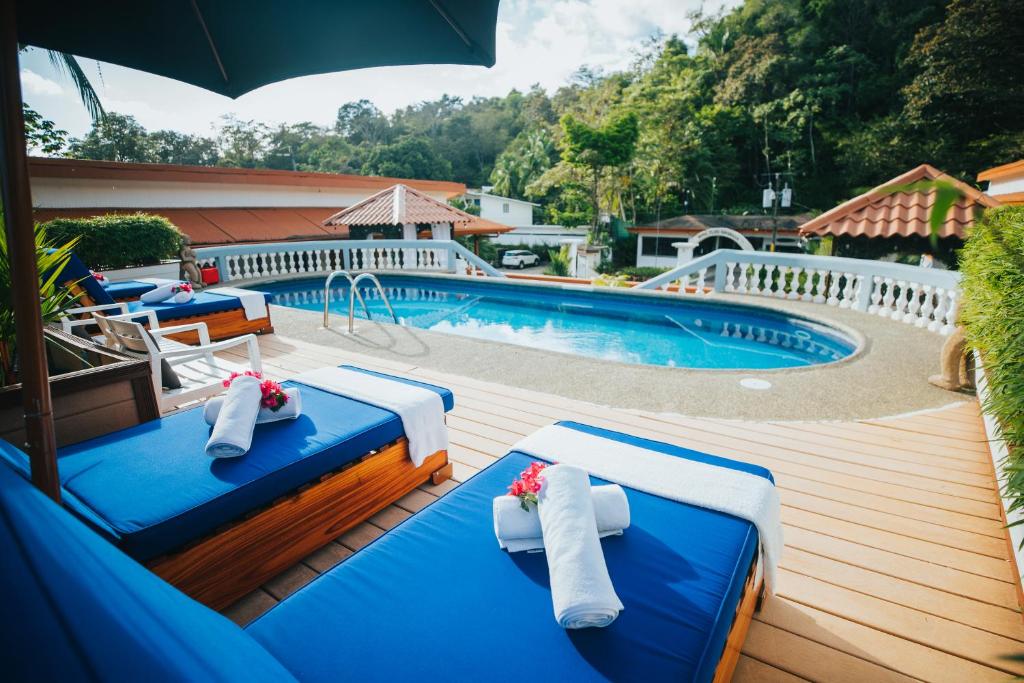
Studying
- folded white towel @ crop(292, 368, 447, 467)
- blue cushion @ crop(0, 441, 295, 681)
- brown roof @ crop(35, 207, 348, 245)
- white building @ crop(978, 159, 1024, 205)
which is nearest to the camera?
blue cushion @ crop(0, 441, 295, 681)

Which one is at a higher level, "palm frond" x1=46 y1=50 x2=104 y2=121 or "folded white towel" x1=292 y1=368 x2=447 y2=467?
"palm frond" x1=46 y1=50 x2=104 y2=121

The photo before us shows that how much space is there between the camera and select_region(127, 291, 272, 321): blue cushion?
231 inches

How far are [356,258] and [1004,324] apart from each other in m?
12.5

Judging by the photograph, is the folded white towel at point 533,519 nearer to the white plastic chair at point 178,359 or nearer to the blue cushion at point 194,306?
the white plastic chair at point 178,359

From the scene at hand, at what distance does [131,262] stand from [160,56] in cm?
813

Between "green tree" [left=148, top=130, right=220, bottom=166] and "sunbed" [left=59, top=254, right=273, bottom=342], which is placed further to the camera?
"green tree" [left=148, top=130, right=220, bottom=166]

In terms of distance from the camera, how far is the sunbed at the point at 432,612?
116 centimetres

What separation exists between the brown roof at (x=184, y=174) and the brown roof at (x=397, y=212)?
10.7 feet

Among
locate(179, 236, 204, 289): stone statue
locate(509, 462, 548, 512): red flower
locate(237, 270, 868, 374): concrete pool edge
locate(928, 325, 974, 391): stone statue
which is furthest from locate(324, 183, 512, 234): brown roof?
locate(509, 462, 548, 512): red flower

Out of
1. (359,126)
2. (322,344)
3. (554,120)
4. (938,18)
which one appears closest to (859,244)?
(322,344)

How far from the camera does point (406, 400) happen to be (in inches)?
120

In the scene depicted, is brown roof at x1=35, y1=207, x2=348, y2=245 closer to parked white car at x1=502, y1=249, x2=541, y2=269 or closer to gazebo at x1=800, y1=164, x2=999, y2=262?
parked white car at x1=502, y1=249, x2=541, y2=269

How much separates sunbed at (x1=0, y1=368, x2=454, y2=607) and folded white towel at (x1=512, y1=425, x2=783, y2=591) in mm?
859

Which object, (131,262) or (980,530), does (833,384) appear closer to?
(980,530)
